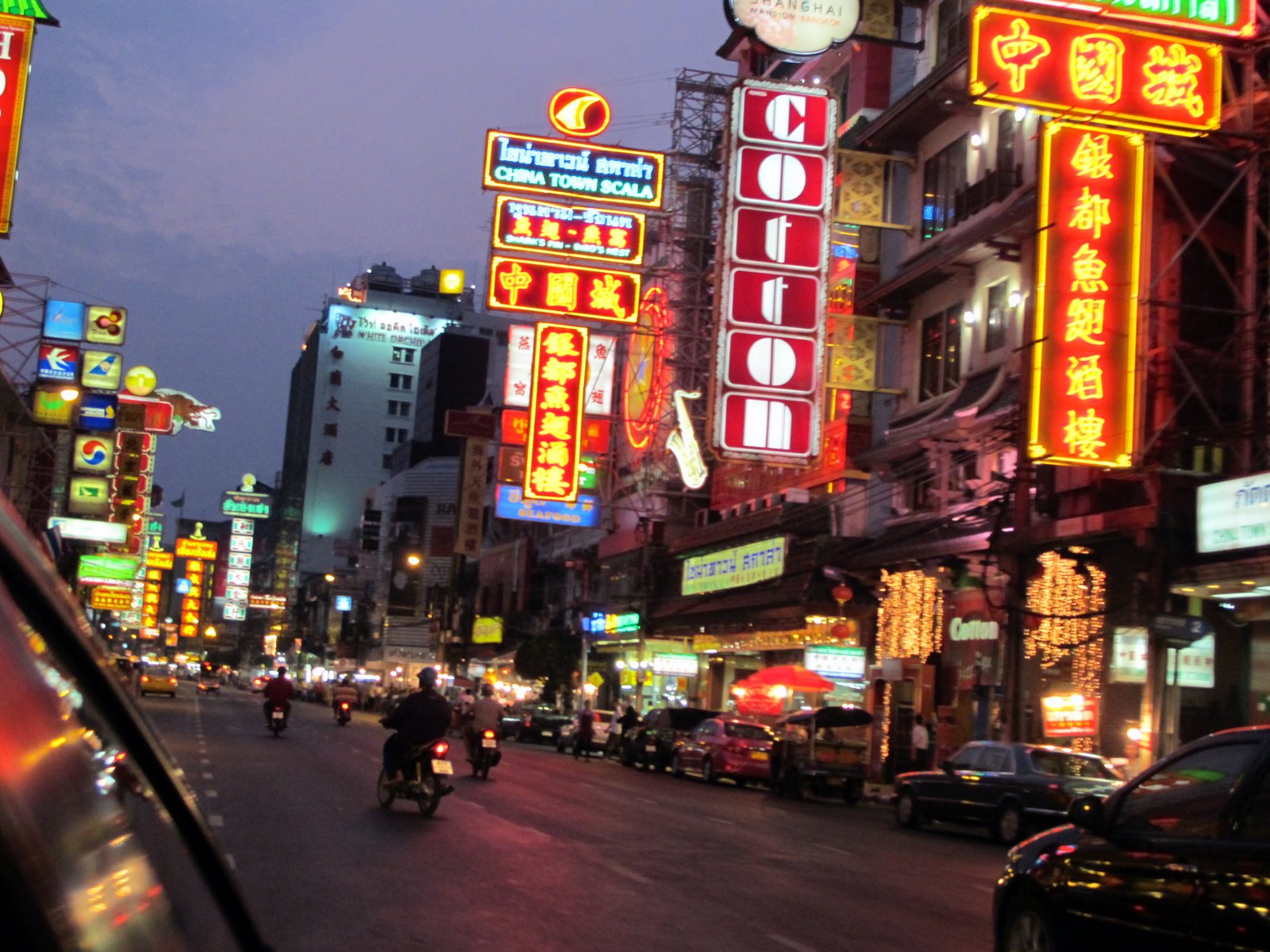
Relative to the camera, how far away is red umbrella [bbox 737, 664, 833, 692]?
35.0 m

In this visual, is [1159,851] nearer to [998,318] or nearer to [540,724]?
[998,318]

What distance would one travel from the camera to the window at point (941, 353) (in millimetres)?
34312

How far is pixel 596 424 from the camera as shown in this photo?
47.8 metres

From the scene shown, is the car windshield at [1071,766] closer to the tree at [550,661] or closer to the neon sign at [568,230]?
the neon sign at [568,230]

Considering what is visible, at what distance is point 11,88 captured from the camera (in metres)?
26.1

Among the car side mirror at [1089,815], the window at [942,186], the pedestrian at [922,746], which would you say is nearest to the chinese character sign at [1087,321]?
the window at [942,186]

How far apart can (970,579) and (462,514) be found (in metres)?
45.4

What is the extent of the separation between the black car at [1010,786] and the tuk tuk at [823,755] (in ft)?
20.2

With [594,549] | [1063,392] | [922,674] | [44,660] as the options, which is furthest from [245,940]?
[594,549]

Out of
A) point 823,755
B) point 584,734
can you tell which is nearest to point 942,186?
point 823,755

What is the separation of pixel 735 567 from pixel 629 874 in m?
31.9

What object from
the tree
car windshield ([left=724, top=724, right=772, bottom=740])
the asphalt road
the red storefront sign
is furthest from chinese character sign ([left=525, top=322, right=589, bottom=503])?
the asphalt road

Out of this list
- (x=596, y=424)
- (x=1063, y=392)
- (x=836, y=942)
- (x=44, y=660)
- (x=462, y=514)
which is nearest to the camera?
(x=44, y=660)

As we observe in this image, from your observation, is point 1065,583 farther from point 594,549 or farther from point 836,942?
point 594,549
